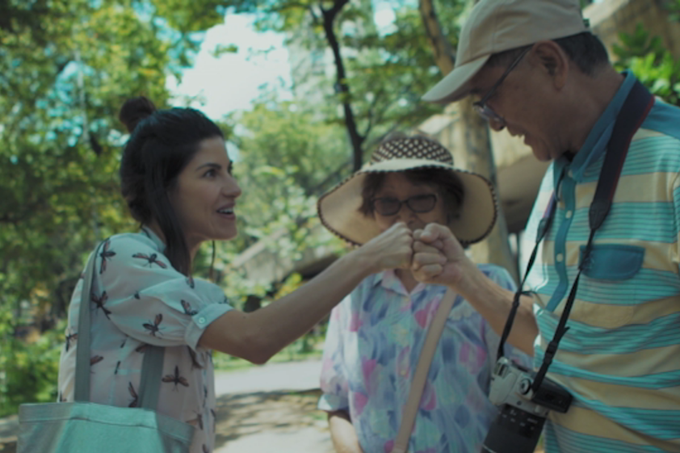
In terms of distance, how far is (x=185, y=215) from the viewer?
2240mm

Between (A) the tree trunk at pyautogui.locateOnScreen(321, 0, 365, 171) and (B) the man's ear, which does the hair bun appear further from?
(A) the tree trunk at pyautogui.locateOnScreen(321, 0, 365, 171)

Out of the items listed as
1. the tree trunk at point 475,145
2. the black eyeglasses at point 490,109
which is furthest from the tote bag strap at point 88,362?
the tree trunk at point 475,145

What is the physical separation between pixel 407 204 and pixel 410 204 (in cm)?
1

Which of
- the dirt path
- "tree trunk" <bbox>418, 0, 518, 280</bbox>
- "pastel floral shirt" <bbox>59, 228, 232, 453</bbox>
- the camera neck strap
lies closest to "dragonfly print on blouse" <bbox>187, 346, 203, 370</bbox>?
"pastel floral shirt" <bbox>59, 228, 232, 453</bbox>

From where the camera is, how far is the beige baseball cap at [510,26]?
2.06 metres

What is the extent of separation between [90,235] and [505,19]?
462 inches

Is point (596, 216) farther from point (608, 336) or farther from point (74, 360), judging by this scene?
point (74, 360)

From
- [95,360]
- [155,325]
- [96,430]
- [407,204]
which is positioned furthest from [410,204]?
[96,430]

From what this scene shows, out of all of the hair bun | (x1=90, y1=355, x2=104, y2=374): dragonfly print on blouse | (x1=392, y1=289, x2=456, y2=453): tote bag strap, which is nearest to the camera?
(x1=90, y1=355, x2=104, y2=374): dragonfly print on blouse

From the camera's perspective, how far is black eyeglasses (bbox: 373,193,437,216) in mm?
2686

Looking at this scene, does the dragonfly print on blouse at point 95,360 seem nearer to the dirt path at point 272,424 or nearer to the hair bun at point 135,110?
the hair bun at point 135,110

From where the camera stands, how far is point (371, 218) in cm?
300

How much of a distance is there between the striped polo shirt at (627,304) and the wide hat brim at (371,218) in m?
0.79

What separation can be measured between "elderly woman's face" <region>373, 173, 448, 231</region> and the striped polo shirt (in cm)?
76
